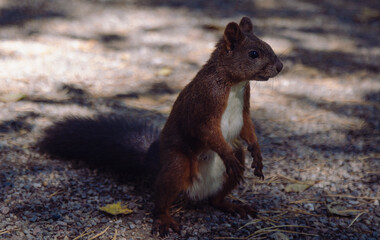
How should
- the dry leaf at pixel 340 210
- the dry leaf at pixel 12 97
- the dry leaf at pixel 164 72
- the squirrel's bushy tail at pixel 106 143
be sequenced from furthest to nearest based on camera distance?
the dry leaf at pixel 164 72 < the dry leaf at pixel 12 97 < the squirrel's bushy tail at pixel 106 143 < the dry leaf at pixel 340 210

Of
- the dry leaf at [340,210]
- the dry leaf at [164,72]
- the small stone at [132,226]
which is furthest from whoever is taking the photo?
the dry leaf at [164,72]

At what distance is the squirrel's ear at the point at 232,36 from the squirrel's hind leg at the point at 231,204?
1.67 ft

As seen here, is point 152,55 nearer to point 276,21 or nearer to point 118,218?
point 276,21

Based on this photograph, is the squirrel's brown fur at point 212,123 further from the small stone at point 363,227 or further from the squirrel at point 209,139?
the small stone at point 363,227

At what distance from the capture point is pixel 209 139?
6.27ft

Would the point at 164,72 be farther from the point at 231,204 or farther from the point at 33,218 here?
the point at 33,218

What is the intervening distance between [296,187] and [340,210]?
0.27 metres

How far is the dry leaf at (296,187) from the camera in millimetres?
2350

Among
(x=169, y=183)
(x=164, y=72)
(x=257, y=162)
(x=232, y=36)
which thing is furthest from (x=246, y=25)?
(x=164, y=72)

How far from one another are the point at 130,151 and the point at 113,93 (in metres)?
1.17

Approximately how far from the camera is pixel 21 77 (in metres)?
3.38

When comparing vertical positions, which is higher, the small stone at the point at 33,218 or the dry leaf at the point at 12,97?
the dry leaf at the point at 12,97

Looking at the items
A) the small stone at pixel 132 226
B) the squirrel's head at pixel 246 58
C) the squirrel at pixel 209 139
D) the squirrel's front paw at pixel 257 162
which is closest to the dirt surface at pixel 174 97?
the small stone at pixel 132 226

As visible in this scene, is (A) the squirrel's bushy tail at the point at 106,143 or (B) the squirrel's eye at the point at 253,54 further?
(A) the squirrel's bushy tail at the point at 106,143
